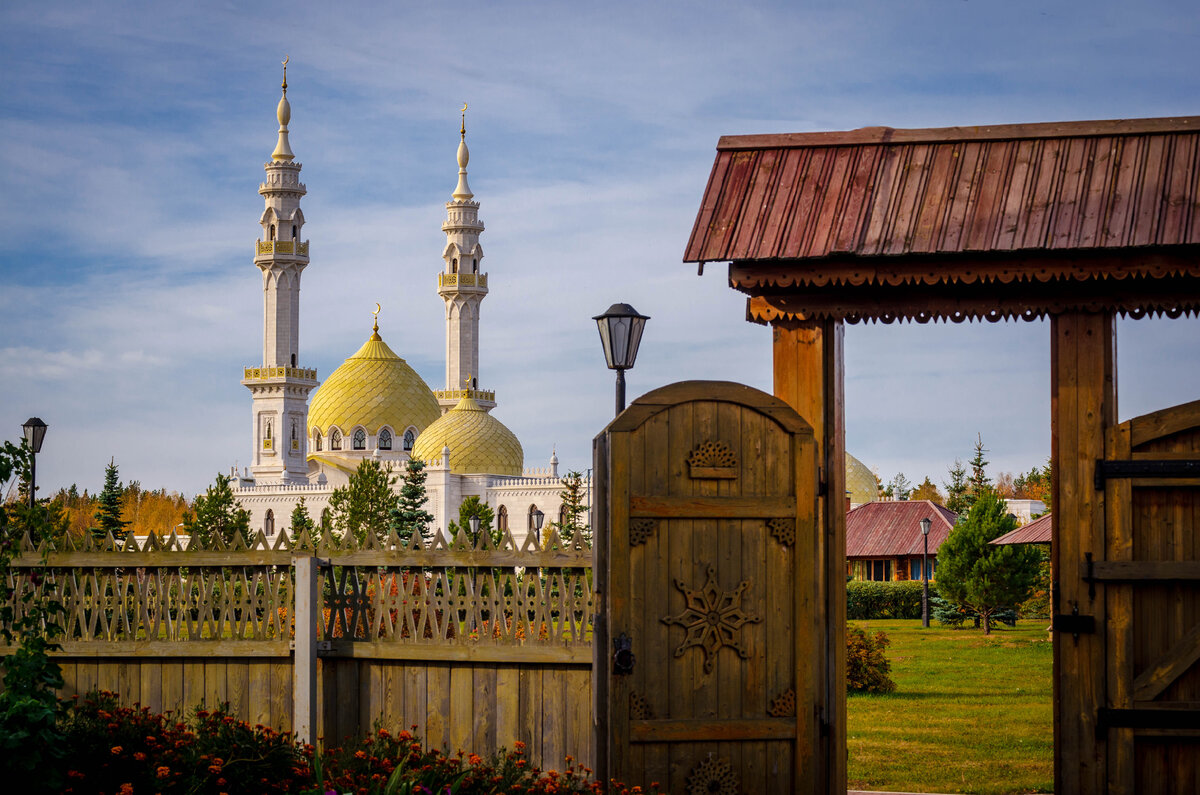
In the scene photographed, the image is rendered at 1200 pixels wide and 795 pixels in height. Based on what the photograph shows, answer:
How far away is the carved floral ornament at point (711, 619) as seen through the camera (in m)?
7.58

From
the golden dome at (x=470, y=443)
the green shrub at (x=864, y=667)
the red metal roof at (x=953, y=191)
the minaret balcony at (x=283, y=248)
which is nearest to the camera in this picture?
the red metal roof at (x=953, y=191)

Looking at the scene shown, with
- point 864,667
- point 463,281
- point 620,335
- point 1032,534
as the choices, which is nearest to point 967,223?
point 620,335

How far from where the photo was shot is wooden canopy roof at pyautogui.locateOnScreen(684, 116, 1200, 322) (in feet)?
25.6

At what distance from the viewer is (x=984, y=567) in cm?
3012

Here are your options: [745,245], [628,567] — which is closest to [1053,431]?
[745,245]

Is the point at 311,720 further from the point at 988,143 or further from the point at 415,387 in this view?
the point at 415,387

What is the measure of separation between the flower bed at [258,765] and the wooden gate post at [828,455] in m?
1.12

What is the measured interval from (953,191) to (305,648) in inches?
188

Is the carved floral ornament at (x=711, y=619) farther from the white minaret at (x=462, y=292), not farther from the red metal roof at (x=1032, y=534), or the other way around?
the white minaret at (x=462, y=292)

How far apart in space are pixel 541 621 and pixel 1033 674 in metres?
13.6

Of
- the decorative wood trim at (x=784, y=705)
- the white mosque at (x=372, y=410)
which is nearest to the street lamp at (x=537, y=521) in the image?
the decorative wood trim at (x=784, y=705)

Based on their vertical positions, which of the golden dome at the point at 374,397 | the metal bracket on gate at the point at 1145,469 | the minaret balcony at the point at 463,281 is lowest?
the metal bracket on gate at the point at 1145,469

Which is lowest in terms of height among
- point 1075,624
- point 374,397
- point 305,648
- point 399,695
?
point 399,695

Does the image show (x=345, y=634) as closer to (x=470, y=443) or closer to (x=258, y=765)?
(x=258, y=765)
